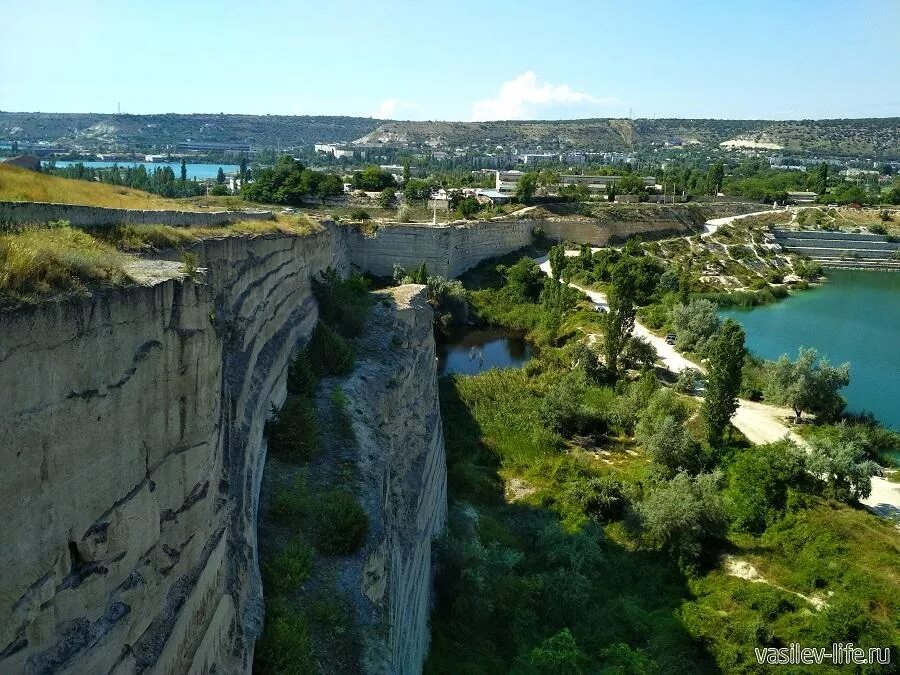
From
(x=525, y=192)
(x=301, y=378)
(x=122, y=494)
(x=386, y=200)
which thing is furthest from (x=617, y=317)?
(x=525, y=192)

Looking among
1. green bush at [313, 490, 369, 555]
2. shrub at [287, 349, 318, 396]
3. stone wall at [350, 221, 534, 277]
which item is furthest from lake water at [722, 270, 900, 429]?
green bush at [313, 490, 369, 555]

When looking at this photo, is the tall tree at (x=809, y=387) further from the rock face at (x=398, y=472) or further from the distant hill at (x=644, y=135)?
the distant hill at (x=644, y=135)

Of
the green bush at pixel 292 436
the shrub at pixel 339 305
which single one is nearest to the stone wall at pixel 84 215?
the green bush at pixel 292 436

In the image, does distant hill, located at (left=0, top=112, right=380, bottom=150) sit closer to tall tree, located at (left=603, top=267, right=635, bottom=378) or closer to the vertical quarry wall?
tall tree, located at (left=603, top=267, right=635, bottom=378)

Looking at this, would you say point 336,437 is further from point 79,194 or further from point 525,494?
point 525,494

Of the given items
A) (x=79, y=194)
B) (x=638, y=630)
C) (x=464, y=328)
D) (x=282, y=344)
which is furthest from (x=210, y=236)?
(x=464, y=328)
